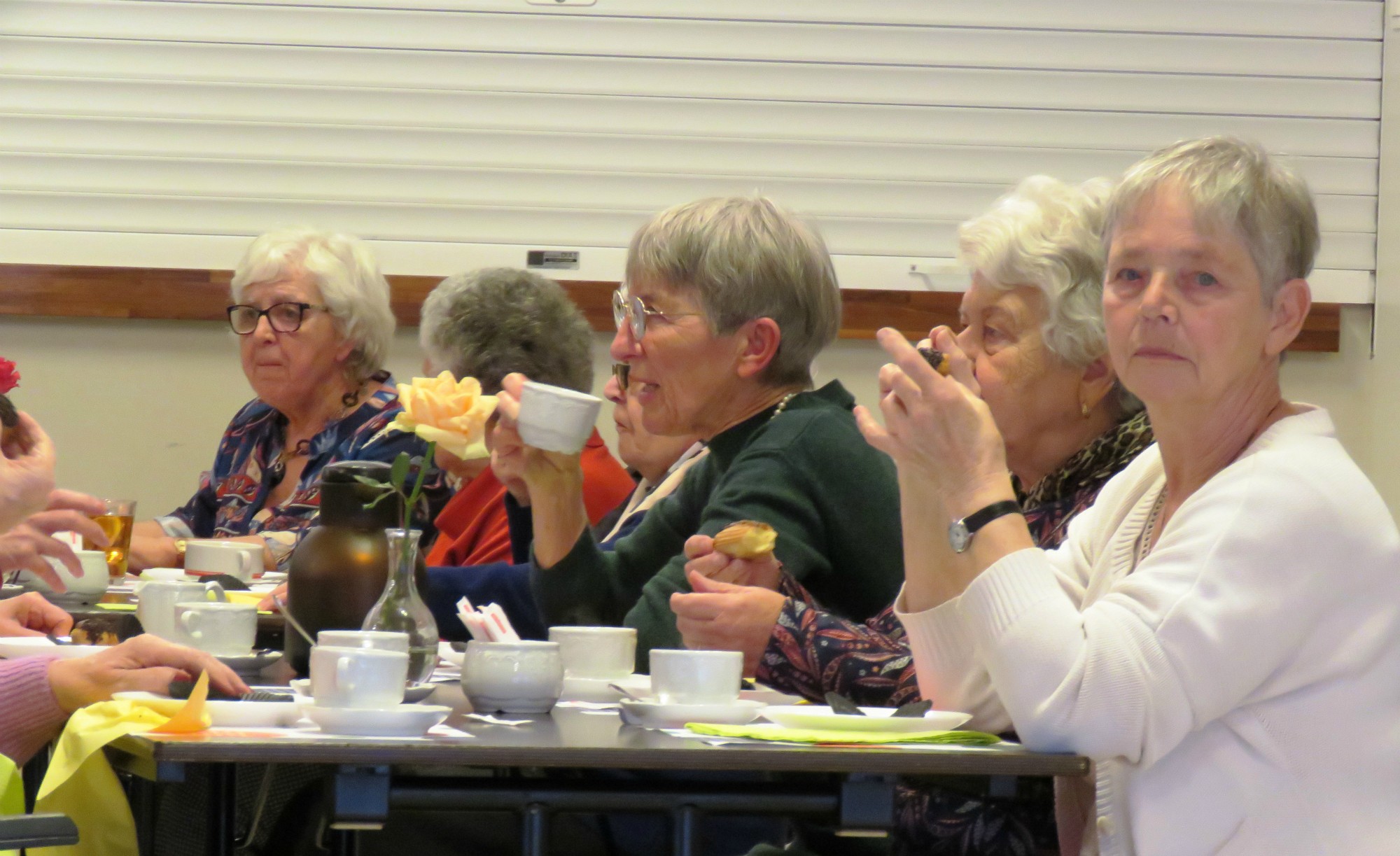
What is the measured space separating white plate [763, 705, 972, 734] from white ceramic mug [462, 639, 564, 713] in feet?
0.75

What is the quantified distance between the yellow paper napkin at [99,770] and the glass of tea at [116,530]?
4.89ft

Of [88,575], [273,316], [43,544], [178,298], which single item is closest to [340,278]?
[273,316]

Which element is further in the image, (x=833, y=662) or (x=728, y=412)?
(x=728, y=412)

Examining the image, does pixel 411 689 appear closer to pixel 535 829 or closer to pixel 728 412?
pixel 535 829

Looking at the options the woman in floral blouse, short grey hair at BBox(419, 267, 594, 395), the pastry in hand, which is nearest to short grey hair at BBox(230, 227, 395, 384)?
short grey hair at BBox(419, 267, 594, 395)

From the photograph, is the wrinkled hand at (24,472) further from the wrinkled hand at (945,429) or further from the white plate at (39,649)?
the wrinkled hand at (945,429)

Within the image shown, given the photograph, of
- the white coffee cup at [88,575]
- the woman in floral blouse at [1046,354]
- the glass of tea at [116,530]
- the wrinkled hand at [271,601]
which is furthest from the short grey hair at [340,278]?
the woman in floral blouse at [1046,354]

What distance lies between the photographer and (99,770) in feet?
4.84

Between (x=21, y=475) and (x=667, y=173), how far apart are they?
101 inches

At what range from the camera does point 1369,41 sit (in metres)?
4.39

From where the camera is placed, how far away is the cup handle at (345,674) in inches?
52.7

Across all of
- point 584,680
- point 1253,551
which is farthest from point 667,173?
point 1253,551

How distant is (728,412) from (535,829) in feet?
3.58

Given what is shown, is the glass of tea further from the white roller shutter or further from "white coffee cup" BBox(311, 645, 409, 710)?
"white coffee cup" BBox(311, 645, 409, 710)
